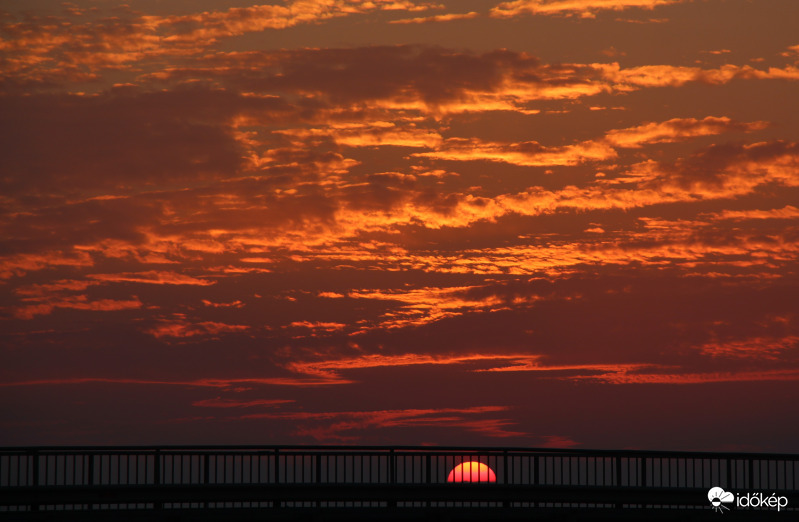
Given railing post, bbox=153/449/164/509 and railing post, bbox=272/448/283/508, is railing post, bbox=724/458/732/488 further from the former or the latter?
railing post, bbox=153/449/164/509

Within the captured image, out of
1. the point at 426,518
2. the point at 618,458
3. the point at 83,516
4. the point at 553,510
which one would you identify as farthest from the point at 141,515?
the point at 618,458

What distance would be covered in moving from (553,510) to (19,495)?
12.3 meters

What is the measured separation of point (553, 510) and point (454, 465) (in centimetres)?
278

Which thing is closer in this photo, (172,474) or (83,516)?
(83,516)

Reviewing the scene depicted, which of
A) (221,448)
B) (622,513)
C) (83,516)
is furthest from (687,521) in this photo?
(83,516)

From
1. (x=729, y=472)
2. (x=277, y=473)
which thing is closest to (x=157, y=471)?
(x=277, y=473)

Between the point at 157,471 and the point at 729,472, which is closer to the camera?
the point at 157,471

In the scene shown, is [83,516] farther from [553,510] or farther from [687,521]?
[687,521]

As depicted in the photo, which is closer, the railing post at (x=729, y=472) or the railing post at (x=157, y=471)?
the railing post at (x=157, y=471)

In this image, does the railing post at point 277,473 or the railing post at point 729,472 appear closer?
the railing post at point 277,473

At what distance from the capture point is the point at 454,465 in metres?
30.9

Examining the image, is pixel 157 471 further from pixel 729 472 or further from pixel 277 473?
pixel 729 472

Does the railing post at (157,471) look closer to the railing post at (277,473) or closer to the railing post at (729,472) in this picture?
the railing post at (277,473)

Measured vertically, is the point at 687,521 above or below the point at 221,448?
below
